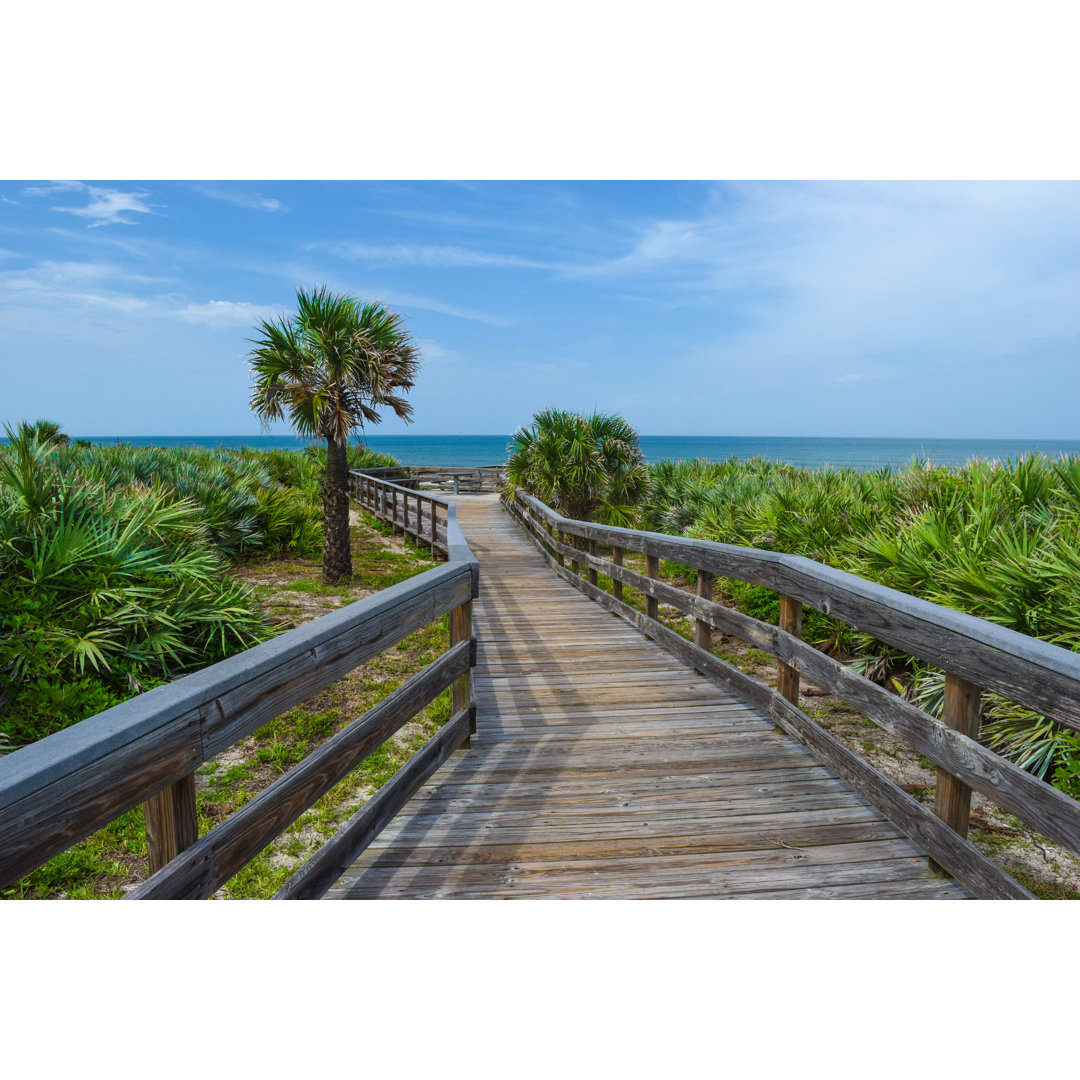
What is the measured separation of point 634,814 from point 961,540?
3.70m

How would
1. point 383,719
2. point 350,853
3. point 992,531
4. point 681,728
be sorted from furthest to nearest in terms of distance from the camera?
point 992,531 → point 681,728 → point 383,719 → point 350,853

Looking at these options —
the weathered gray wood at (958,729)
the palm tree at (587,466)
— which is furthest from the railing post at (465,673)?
the palm tree at (587,466)

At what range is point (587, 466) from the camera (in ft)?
48.5

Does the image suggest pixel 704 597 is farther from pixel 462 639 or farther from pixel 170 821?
pixel 170 821

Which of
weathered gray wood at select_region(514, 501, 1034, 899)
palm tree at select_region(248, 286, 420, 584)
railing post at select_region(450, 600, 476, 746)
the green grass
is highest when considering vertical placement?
palm tree at select_region(248, 286, 420, 584)

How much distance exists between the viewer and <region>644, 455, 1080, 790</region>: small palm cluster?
3.84 metres

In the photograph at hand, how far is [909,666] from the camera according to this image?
5.35m

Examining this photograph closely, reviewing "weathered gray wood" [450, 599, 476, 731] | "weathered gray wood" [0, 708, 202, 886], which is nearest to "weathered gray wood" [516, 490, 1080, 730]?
"weathered gray wood" [450, 599, 476, 731]

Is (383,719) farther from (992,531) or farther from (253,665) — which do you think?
(992,531)

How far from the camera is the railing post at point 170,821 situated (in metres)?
1.60

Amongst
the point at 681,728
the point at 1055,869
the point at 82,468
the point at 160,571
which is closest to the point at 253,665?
the point at 681,728

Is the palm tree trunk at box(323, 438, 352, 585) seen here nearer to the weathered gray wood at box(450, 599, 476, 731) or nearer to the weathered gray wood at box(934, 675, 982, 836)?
the weathered gray wood at box(450, 599, 476, 731)

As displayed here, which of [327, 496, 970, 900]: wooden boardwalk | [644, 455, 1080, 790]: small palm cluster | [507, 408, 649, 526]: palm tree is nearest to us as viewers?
[327, 496, 970, 900]: wooden boardwalk

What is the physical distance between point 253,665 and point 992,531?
17.8 feet
